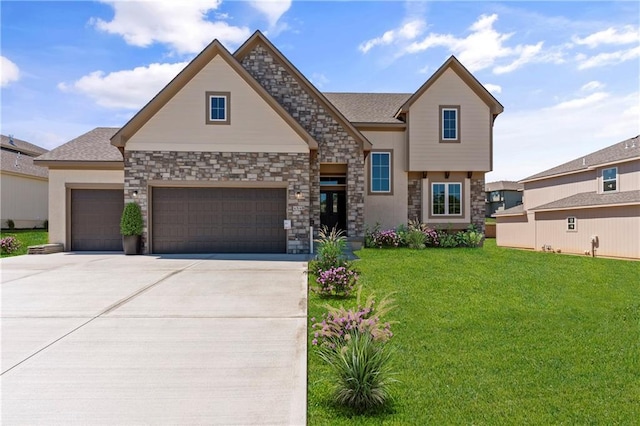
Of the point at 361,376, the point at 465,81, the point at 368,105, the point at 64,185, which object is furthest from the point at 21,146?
the point at 361,376

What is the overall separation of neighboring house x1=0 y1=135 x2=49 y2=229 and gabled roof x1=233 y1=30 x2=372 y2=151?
1774cm

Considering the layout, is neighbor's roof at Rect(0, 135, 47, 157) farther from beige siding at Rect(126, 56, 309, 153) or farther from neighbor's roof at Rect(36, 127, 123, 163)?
beige siding at Rect(126, 56, 309, 153)

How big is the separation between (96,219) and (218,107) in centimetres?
691

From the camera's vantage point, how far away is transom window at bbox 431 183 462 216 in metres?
17.6

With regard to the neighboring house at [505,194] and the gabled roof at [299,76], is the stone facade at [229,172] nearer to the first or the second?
the gabled roof at [299,76]

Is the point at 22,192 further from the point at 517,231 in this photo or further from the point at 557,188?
the point at 557,188

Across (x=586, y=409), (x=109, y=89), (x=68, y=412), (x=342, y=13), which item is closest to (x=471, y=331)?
(x=586, y=409)

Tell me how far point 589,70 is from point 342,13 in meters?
7.50

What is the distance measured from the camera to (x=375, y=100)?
19.7m

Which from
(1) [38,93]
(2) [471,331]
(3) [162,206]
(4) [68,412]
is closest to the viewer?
(4) [68,412]

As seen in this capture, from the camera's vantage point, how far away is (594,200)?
66.6 feet

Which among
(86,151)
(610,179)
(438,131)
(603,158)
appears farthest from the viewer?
(603,158)

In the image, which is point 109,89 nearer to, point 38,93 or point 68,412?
point 38,93

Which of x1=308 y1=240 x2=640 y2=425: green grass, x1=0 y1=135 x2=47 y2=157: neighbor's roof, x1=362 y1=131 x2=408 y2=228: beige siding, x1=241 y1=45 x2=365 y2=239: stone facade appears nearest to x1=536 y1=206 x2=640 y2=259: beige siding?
x1=308 y1=240 x2=640 y2=425: green grass
